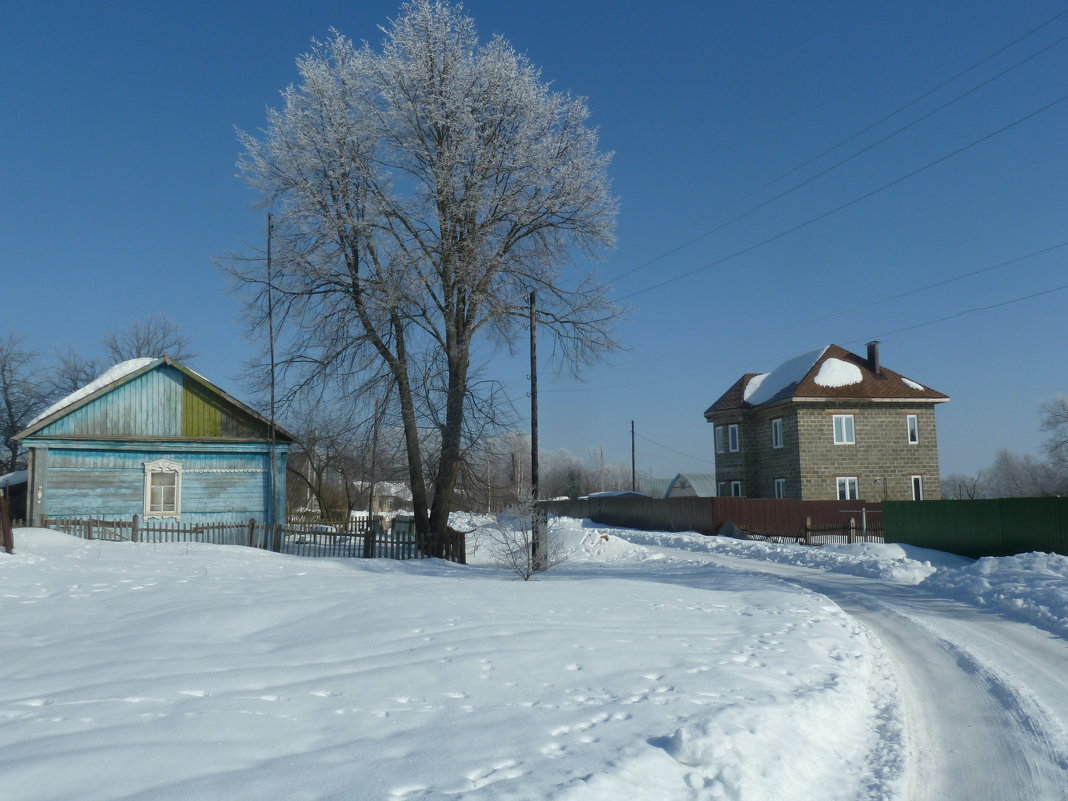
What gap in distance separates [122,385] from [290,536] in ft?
21.5

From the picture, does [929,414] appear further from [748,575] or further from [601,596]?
[601,596]

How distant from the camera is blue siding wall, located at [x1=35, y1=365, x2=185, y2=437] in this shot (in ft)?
76.4

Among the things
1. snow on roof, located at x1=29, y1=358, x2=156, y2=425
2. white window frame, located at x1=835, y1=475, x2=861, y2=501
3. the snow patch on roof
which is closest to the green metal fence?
white window frame, located at x1=835, y1=475, x2=861, y2=501

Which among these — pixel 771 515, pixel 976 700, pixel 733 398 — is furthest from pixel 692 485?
pixel 976 700

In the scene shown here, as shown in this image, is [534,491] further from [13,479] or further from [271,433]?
[13,479]

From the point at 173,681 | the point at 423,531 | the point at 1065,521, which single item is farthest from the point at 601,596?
the point at 1065,521

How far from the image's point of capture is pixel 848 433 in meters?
41.1

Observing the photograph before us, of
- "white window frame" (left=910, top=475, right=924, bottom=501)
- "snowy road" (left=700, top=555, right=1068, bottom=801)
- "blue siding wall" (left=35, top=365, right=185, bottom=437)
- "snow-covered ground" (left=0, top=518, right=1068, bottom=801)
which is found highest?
"blue siding wall" (left=35, top=365, right=185, bottom=437)

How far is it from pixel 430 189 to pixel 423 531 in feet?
31.9

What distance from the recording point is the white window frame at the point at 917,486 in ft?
136

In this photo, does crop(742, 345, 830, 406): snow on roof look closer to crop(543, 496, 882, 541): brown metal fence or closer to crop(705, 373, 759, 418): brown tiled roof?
crop(705, 373, 759, 418): brown tiled roof

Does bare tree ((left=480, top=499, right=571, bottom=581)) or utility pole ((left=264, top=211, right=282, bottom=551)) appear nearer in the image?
bare tree ((left=480, top=499, right=571, bottom=581))

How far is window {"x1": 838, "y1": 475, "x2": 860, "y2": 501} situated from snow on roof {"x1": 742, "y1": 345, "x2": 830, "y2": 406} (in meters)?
5.51

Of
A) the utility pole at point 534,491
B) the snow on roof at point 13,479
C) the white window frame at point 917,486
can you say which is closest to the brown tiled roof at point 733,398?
the white window frame at point 917,486
